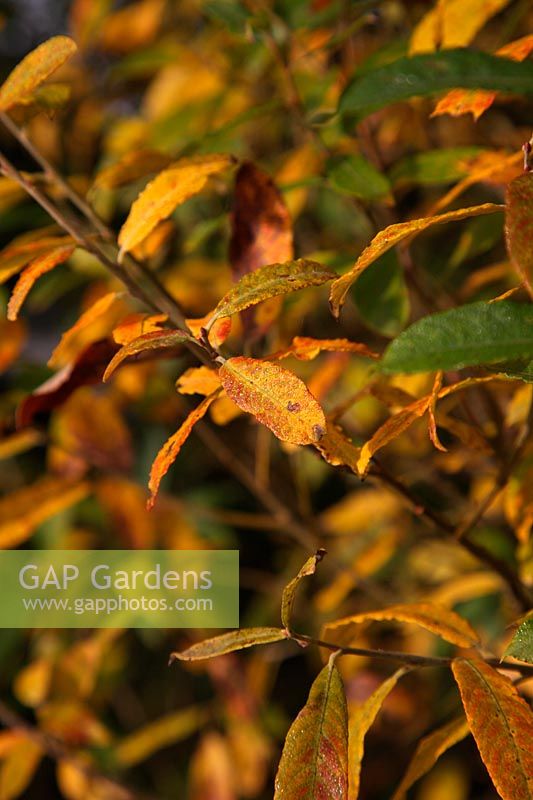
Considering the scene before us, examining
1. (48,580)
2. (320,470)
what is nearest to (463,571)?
(320,470)

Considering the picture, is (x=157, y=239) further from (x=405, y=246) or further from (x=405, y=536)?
(x=405, y=536)

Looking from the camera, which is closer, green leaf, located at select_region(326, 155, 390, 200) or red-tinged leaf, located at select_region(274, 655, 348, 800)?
red-tinged leaf, located at select_region(274, 655, 348, 800)

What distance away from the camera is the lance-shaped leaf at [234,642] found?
0.58 m

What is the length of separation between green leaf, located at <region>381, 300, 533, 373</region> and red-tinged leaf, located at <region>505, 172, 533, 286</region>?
0.08 feet

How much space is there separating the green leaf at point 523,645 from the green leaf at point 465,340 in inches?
8.1

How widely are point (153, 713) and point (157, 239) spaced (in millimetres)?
1255

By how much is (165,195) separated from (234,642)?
0.36m

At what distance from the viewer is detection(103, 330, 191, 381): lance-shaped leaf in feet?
1.77

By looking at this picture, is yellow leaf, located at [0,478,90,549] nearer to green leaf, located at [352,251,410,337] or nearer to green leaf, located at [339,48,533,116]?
green leaf, located at [352,251,410,337]

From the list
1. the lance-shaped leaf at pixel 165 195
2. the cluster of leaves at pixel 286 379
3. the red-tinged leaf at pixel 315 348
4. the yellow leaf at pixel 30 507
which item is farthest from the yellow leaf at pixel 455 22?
the yellow leaf at pixel 30 507

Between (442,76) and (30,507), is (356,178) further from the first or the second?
(30,507)

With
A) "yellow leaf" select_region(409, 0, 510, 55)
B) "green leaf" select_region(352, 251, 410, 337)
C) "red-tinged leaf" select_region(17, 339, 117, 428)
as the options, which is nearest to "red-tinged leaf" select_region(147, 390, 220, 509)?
"red-tinged leaf" select_region(17, 339, 117, 428)

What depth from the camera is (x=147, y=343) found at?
0.55 meters

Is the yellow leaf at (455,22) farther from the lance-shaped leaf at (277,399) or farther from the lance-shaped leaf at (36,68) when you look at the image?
the lance-shaped leaf at (277,399)
